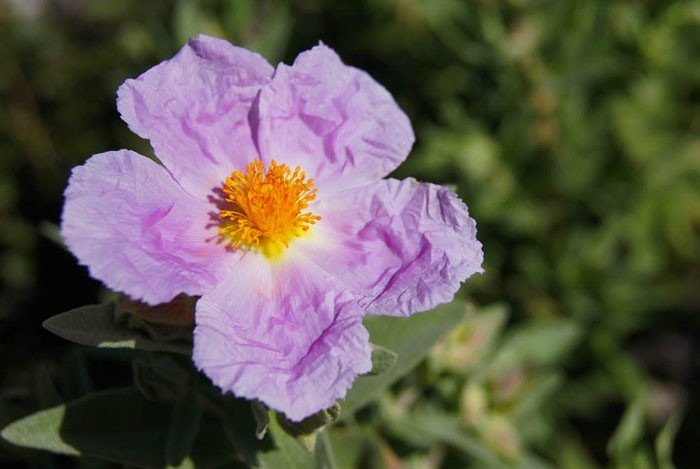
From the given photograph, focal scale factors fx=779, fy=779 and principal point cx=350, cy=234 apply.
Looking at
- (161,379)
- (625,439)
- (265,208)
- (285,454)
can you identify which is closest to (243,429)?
(285,454)

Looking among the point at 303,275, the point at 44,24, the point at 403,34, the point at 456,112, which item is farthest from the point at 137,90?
the point at 44,24

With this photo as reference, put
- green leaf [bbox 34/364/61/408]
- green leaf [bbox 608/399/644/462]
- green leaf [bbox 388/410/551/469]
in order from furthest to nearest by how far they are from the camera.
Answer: green leaf [bbox 608/399/644/462] → green leaf [bbox 388/410/551/469] → green leaf [bbox 34/364/61/408]

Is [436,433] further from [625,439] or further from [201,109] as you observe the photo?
[201,109]

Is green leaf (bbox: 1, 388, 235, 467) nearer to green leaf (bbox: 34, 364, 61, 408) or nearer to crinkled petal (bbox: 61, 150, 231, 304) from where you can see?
green leaf (bbox: 34, 364, 61, 408)

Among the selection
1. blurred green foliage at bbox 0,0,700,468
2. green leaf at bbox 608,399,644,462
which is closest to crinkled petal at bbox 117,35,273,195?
blurred green foliage at bbox 0,0,700,468

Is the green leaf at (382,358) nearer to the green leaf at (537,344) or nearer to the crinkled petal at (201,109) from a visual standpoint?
the crinkled petal at (201,109)

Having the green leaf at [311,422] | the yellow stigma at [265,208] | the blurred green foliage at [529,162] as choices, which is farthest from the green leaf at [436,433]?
the yellow stigma at [265,208]

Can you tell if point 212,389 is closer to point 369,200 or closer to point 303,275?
point 303,275
